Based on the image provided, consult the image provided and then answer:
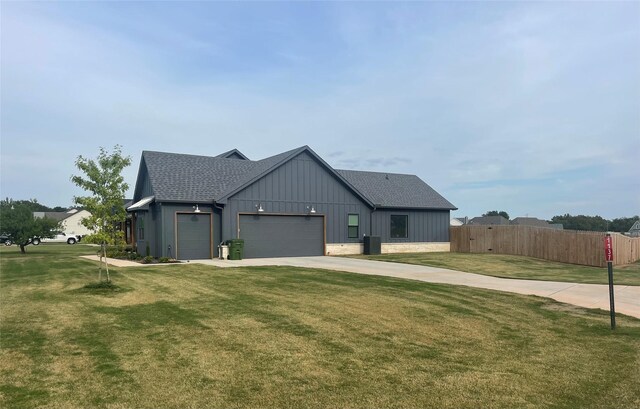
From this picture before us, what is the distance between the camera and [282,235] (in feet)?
78.9

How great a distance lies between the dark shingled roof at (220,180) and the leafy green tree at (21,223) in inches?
375

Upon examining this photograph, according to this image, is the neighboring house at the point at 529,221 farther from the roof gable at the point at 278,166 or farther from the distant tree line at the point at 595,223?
the roof gable at the point at 278,166

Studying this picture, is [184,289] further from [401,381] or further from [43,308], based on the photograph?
[401,381]

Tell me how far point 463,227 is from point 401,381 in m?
27.0

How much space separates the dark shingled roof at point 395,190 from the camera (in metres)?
29.3

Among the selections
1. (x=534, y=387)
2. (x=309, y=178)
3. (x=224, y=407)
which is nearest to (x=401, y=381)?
(x=534, y=387)

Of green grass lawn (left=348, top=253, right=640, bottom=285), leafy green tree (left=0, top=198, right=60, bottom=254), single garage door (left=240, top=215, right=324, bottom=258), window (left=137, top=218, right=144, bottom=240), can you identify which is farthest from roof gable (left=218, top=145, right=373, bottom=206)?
leafy green tree (left=0, top=198, right=60, bottom=254)

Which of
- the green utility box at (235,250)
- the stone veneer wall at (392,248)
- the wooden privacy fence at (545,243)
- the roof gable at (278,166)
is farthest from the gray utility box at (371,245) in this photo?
the green utility box at (235,250)

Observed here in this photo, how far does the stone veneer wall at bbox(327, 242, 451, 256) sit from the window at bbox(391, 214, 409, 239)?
0.65m

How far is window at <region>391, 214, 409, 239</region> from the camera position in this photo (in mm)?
29062

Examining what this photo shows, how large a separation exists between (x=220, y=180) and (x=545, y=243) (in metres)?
18.6

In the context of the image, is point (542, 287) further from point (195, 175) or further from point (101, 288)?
point (195, 175)

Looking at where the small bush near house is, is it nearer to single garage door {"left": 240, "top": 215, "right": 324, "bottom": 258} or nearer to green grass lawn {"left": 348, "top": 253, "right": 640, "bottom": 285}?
single garage door {"left": 240, "top": 215, "right": 324, "bottom": 258}

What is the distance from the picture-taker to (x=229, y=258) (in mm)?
21547
